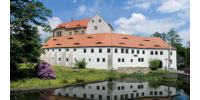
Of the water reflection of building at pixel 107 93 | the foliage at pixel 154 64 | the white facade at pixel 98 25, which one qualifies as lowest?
the water reflection of building at pixel 107 93

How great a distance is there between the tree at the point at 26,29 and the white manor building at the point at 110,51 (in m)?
18.6

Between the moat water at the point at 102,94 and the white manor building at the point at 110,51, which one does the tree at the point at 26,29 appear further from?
the white manor building at the point at 110,51

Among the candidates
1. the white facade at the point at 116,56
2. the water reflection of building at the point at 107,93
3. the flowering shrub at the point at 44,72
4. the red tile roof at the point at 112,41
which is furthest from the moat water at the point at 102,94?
the red tile roof at the point at 112,41

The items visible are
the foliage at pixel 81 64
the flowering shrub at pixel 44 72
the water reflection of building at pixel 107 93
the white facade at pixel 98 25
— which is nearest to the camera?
the water reflection of building at pixel 107 93

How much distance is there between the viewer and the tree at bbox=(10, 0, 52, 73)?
13.2 m

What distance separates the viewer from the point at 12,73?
688 inches

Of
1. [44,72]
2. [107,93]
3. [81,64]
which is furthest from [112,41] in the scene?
[107,93]

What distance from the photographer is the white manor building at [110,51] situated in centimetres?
3331

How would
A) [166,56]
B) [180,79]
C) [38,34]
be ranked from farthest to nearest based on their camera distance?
[166,56] < [180,79] < [38,34]

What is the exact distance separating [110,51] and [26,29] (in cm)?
2143
